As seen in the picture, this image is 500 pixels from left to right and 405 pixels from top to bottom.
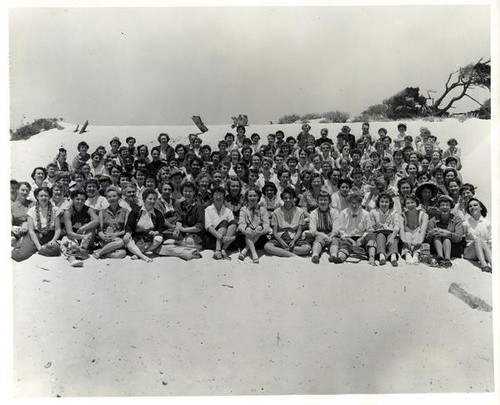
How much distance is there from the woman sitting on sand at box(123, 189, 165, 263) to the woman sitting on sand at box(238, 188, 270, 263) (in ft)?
3.09

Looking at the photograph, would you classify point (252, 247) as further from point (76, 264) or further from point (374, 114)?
point (374, 114)

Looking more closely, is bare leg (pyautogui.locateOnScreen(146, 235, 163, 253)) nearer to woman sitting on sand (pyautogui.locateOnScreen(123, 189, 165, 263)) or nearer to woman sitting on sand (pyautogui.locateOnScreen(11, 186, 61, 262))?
woman sitting on sand (pyautogui.locateOnScreen(123, 189, 165, 263))

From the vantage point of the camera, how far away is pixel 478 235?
6.16 meters

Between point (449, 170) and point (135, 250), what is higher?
point (449, 170)

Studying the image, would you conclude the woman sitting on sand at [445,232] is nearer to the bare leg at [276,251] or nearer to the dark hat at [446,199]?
the dark hat at [446,199]

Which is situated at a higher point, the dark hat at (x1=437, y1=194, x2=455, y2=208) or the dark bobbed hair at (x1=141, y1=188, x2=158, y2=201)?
the dark bobbed hair at (x1=141, y1=188, x2=158, y2=201)

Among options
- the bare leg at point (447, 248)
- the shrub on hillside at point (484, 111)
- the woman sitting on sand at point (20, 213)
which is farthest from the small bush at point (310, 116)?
the woman sitting on sand at point (20, 213)

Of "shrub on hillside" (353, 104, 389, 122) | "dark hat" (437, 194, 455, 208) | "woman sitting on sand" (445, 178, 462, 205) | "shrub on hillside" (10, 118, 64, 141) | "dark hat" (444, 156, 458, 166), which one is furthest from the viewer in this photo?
"shrub on hillside" (353, 104, 389, 122)

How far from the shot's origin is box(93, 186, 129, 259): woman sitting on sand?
19.9 feet

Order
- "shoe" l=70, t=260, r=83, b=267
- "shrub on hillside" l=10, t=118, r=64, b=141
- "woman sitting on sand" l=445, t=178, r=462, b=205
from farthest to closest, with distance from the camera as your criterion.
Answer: "woman sitting on sand" l=445, t=178, r=462, b=205 → "shrub on hillside" l=10, t=118, r=64, b=141 → "shoe" l=70, t=260, r=83, b=267

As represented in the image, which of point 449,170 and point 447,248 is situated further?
point 449,170

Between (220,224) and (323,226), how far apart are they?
120cm

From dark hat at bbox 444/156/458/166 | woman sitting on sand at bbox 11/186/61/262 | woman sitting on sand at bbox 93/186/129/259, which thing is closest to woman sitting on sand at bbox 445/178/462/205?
dark hat at bbox 444/156/458/166

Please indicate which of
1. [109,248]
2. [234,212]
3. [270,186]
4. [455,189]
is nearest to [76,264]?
[109,248]
